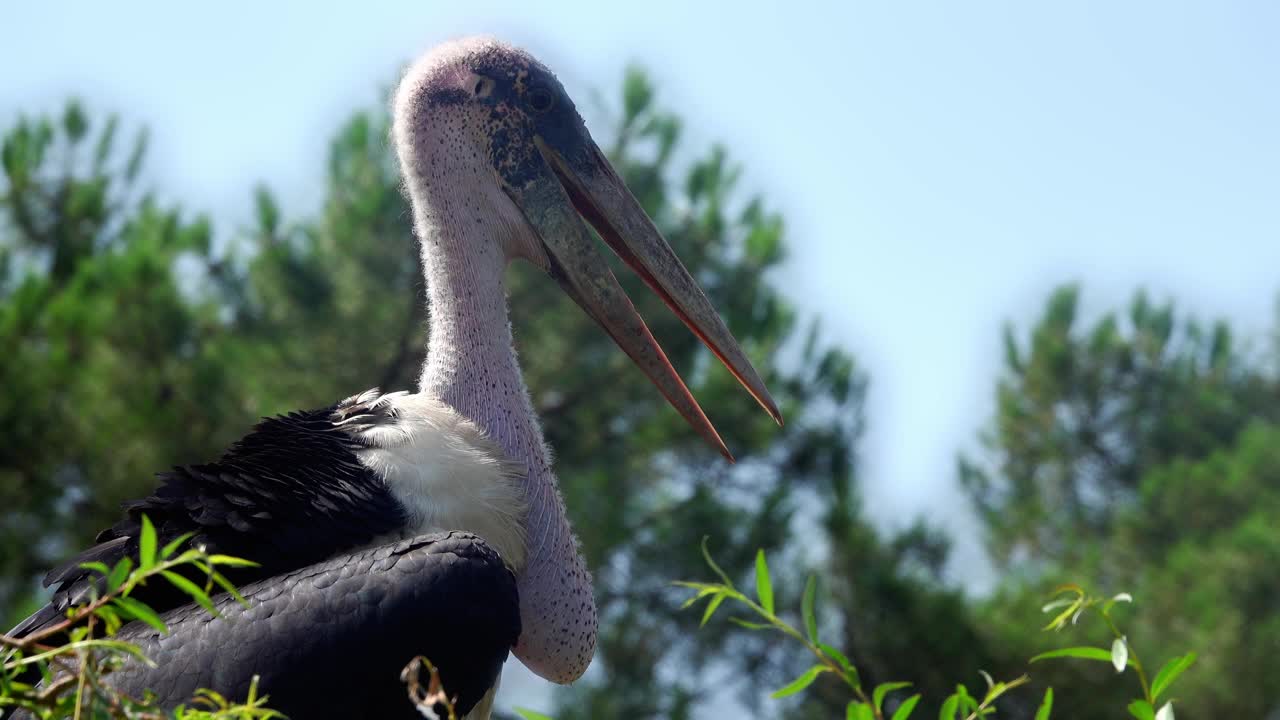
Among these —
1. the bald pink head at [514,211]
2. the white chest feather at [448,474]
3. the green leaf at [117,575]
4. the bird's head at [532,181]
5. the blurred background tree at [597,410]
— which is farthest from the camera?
the blurred background tree at [597,410]

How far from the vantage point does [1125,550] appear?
52.4ft

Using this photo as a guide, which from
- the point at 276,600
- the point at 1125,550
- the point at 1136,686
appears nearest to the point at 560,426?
the point at 1136,686

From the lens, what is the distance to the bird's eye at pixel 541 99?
321cm

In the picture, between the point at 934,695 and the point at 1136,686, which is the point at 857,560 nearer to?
the point at 934,695

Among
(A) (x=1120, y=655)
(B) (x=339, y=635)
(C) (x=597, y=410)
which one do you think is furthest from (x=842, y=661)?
(C) (x=597, y=410)

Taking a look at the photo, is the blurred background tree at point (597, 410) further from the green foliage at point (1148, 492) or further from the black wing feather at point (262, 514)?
the black wing feather at point (262, 514)

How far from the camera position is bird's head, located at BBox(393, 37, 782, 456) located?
313 centimetres

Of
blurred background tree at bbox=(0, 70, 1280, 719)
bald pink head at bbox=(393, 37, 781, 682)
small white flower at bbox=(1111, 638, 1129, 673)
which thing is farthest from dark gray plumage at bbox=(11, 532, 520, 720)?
blurred background tree at bbox=(0, 70, 1280, 719)

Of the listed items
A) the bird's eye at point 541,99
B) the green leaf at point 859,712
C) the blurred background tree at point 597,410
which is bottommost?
the blurred background tree at point 597,410

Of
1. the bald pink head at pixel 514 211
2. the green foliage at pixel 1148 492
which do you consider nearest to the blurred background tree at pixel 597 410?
the green foliage at pixel 1148 492

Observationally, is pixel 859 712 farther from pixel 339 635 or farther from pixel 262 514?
pixel 262 514

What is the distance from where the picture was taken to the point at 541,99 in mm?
3223

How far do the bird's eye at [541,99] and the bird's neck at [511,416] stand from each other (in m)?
0.35

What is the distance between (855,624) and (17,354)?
601cm
